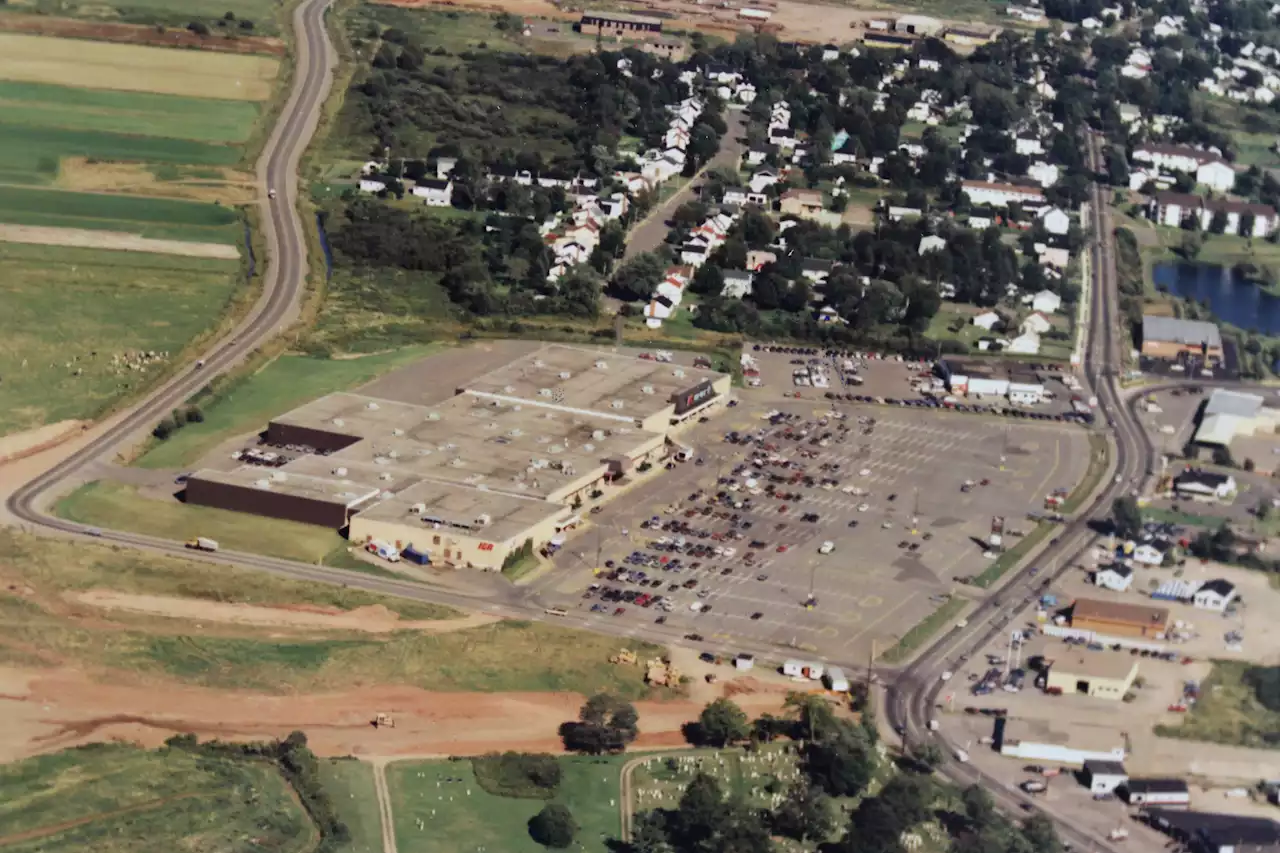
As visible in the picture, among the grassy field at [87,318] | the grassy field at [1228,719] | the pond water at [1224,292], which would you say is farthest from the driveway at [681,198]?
the grassy field at [1228,719]

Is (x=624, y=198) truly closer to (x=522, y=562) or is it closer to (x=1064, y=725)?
(x=522, y=562)

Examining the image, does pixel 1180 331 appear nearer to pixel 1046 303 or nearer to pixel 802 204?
pixel 1046 303

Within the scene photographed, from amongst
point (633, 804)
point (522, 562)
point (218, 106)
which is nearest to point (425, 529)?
point (522, 562)

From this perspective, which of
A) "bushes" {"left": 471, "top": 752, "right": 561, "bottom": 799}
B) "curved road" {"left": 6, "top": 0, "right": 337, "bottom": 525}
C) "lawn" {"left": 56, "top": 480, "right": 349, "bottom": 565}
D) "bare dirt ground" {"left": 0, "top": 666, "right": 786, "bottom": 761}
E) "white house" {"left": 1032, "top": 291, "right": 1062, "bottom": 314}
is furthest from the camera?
"white house" {"left": 1032, "top": 291, "right": 1062, "bottom": 314}

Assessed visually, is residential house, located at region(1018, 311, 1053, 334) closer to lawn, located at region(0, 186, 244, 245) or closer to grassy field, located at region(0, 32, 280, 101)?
lawn, located at region(0, 186, 244, 245)

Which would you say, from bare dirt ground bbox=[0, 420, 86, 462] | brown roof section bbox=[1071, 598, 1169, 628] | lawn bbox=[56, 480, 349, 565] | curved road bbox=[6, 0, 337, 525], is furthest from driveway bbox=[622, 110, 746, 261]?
brown roof section bbox=[1071, 598, 1169, 628]

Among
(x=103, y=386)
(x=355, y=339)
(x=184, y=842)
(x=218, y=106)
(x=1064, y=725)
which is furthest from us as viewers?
(x=218, y=106)

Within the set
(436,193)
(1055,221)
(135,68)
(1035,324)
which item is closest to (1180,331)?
(1035,324)
